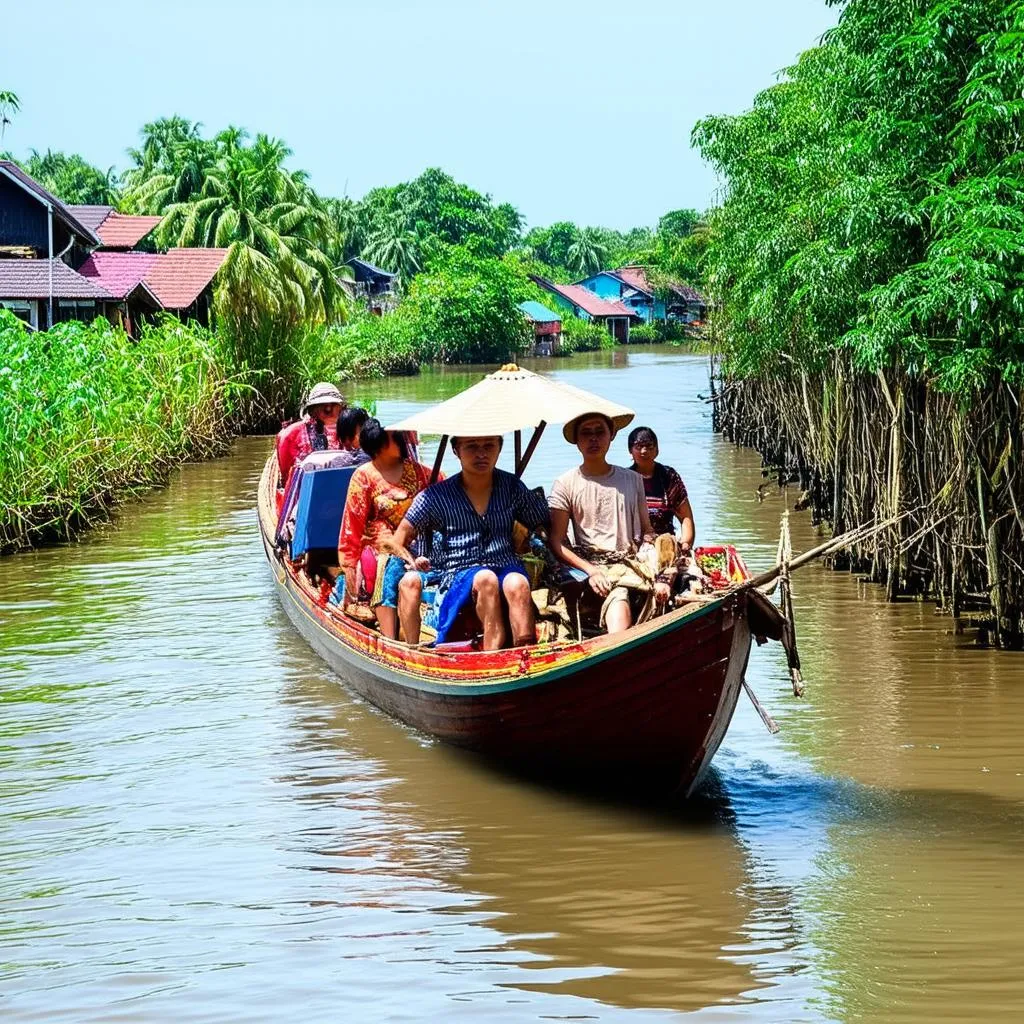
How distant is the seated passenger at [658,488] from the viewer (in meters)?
8.99

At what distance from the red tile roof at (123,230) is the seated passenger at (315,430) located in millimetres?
28799

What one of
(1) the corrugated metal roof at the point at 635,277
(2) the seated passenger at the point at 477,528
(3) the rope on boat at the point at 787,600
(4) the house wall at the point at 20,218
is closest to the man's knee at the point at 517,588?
(2) the seated passenger at the point at 477,528

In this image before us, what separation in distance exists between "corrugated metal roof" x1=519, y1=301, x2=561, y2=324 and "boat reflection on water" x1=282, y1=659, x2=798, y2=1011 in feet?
214

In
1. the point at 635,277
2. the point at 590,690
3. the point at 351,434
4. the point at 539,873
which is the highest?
the point at 635,277

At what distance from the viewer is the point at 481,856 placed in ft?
23.9

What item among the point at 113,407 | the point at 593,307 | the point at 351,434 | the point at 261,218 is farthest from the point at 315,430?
the point at 593,307

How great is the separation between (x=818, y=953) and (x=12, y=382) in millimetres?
12126

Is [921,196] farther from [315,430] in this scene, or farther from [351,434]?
[315,430]

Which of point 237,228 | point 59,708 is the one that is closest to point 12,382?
point 59,708

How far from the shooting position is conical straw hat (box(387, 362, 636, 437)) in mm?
7902

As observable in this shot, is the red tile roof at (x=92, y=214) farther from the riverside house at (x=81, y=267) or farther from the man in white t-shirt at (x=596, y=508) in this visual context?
the man in white t-shirt at (x=596, y=508)

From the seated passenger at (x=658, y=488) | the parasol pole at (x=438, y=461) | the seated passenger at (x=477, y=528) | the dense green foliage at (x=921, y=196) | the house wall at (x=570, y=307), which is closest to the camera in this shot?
the seated passenger at (x=477, y=528)

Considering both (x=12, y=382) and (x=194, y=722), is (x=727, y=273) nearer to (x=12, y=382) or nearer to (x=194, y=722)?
(x=12, y=382)

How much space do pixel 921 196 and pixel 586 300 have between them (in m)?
76.5
